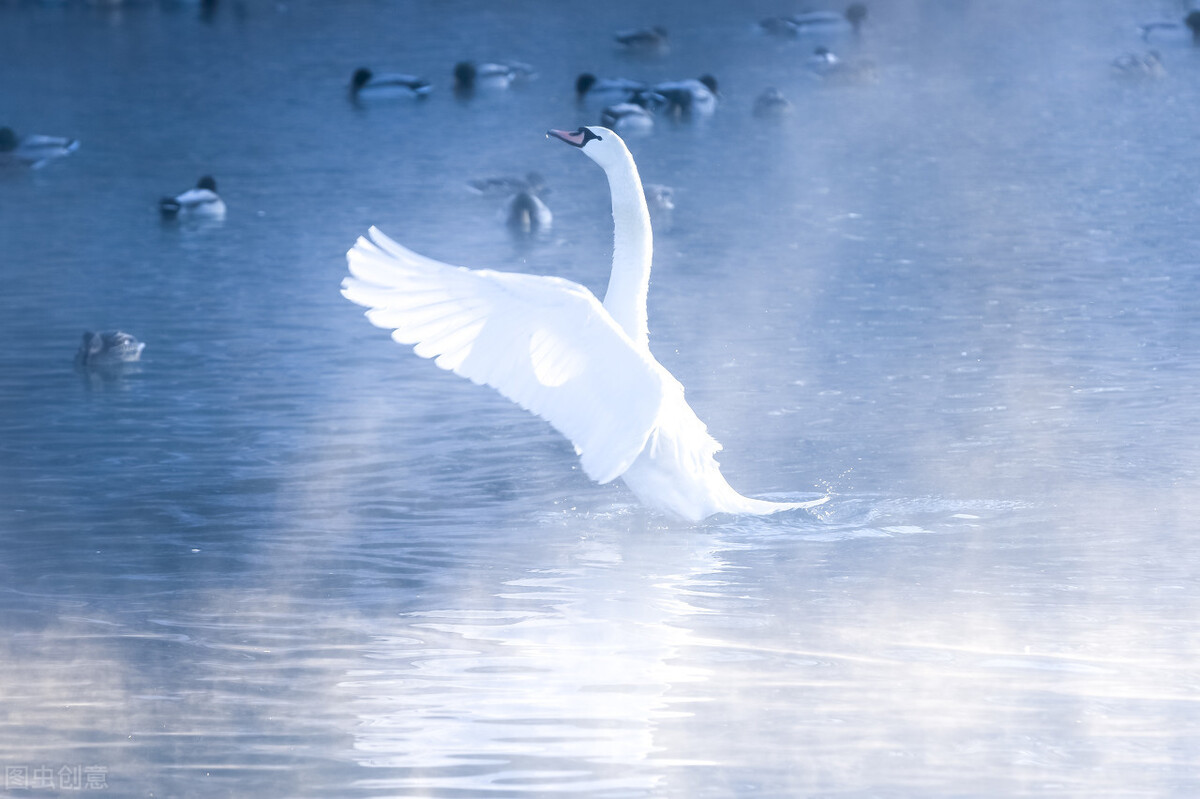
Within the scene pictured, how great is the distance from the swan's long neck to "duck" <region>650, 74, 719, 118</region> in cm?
2444

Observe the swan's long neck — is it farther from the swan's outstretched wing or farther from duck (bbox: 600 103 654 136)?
duck (bbox: 600 103 654 136)

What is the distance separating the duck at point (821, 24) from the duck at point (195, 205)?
3313 centimetres

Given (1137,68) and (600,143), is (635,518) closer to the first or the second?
(600,143)

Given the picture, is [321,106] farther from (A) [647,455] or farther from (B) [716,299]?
(A) [647,455]

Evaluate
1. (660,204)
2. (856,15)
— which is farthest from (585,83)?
(856,15)

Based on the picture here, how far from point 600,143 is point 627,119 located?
2275 centimetres

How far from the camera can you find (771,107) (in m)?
33.2

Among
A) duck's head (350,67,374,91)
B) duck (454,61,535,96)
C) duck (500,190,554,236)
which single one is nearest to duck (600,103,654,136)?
duck's head (350,67,374,91)

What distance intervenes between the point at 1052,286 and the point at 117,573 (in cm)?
986

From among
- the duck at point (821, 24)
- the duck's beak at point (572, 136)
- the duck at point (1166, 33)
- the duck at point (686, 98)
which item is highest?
the duck's beak at point (572, 136)

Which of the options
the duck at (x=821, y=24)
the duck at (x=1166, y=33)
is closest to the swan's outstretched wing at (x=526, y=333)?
the duck at (x=1166, y=33)

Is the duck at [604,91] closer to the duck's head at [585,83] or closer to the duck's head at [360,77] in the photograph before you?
the duck's head at [585,83]

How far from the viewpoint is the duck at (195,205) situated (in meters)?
22.2

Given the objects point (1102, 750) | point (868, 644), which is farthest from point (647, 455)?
point (1102, 750)
